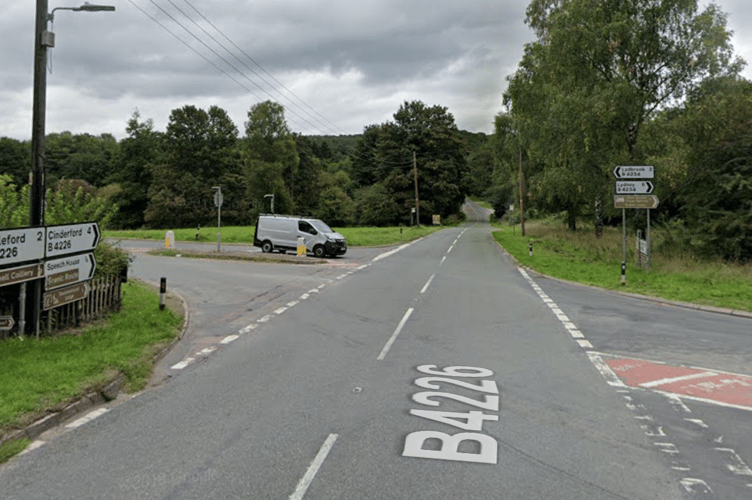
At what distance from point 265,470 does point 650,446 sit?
3427 mm

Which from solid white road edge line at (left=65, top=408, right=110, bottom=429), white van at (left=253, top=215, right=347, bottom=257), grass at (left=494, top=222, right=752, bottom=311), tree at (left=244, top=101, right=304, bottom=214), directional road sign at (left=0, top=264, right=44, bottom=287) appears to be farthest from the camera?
tree at (left=244, top=101, right=304, bottom=214)

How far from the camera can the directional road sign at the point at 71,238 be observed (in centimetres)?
847

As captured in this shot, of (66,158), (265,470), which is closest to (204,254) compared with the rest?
(265,470)

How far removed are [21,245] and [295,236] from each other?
20.0 m

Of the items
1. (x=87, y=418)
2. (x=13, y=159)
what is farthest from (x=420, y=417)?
(x=13, y=159)

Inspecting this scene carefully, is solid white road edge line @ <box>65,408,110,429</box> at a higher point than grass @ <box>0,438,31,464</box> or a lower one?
lower

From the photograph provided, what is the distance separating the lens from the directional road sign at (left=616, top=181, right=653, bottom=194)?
18.8 metres

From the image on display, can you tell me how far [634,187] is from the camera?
1889 centimetres

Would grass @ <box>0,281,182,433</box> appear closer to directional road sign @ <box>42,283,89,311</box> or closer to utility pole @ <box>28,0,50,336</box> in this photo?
directional road sign @ <box>42,283,89,311</box>

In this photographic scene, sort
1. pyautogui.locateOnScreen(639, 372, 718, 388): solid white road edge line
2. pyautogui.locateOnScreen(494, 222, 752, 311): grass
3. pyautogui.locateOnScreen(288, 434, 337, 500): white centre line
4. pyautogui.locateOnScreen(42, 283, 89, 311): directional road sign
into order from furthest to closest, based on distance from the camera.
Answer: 1. pyautogui.locateOnScreen(494, 222, 752, 311): grass
2. pyautogui.locateOnScreen(42, 283, 89, 311): directional road sign
3. pyautogui.locateOnScreen(639, 372, 718, 388): solid white road edge line
4. pyautogui.locateOnScreen(288, 434, 337, 500): white centre line

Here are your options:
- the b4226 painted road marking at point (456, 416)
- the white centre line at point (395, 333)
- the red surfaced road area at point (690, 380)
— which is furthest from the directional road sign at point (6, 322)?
the red surfaced road area at point (690, 380)

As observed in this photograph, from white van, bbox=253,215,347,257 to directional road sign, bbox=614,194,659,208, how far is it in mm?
13480

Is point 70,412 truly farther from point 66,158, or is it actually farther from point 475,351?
point 66,158

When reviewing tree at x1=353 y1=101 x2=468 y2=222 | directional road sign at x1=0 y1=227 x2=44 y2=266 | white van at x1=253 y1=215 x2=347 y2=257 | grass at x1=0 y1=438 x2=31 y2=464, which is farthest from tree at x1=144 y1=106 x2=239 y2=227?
grass at x1=0 y1=438 x2=31 y2=464
